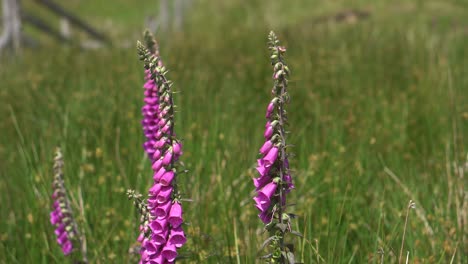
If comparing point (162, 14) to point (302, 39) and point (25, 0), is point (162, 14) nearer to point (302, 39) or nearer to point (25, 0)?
point (302, 39)

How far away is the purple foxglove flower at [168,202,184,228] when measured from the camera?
176cm

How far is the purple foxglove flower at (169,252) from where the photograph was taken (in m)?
1.78

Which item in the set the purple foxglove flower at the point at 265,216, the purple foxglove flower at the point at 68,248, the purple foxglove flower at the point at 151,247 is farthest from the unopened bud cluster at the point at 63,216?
the purple foxglove flower at the point at 265,216

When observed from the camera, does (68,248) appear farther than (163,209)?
Yes

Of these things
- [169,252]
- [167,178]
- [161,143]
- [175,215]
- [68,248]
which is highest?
[161,143]

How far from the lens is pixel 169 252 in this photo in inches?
70.8

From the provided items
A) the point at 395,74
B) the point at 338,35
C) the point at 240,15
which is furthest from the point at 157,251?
the point at 240,15

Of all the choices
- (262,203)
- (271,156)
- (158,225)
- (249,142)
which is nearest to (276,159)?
(271,156)

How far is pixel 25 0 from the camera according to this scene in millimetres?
32000

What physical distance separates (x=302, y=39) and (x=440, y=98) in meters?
3.11

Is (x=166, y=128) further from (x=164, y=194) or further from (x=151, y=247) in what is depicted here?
(x=151, y=247)

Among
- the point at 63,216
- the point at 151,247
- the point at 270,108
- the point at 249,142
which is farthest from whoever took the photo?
the point at 249,142

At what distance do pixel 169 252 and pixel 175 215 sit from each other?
138mm

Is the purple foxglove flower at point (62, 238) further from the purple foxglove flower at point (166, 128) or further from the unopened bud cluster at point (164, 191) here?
the purple foxglove flower at point (166, 128)
